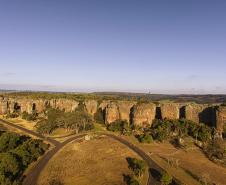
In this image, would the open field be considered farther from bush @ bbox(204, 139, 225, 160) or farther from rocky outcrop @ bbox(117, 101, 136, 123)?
rocky outcrop @ bbox(117, 101, 136, 123)

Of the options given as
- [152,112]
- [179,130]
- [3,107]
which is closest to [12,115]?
[3,107]

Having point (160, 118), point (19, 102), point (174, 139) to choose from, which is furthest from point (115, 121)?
point (19, 102)

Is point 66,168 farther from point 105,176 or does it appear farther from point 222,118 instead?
point 222,118

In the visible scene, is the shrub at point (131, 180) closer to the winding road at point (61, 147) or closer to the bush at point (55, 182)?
the winding road at point (61, 147)

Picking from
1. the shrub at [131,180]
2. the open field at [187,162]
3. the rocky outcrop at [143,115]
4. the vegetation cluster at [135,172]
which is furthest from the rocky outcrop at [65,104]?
the shrub at [131,180]

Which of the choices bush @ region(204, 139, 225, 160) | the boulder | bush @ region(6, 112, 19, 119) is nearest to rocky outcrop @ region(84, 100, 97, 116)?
bush @ region(6, 112, 19, 119)

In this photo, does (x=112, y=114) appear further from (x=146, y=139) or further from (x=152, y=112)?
(x=146, y=139)
